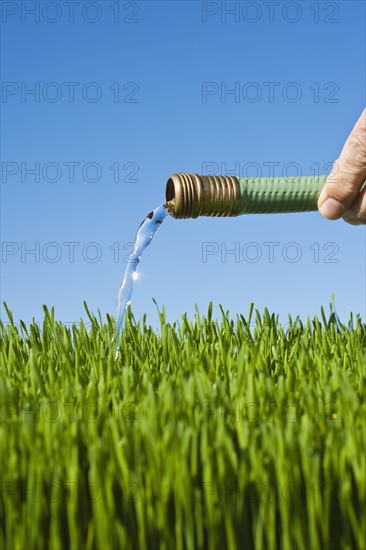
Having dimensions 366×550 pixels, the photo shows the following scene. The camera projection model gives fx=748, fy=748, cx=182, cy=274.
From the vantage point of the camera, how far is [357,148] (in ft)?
8.18

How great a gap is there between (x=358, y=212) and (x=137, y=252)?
2.65ft

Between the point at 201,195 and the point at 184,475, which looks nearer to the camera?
the point at 184,475

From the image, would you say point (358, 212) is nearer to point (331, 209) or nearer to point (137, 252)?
point (331, 209)

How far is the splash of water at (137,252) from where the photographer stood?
2.64m

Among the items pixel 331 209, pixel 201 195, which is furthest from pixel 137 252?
pixel 331 209

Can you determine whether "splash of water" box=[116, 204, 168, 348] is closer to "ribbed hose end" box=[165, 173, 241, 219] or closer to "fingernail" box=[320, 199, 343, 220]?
"ribbed hose end" box=[165, 173, 241, 219]

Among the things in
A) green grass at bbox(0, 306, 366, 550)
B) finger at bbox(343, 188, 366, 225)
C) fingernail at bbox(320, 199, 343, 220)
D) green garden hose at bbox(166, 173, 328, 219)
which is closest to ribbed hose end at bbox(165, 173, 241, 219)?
green garden hose at bbox(166, 173, 328, 219)

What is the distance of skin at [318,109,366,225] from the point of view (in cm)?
250

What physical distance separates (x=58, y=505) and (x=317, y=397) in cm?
77

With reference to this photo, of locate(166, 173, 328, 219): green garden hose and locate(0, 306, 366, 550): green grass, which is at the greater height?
locate(166, 173, 328, 219): green garden hose

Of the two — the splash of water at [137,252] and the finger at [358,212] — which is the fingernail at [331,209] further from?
the splash of water at [137,252]

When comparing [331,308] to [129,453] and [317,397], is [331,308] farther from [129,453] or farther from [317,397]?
[129,453]

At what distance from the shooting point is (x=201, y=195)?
7.77 feet

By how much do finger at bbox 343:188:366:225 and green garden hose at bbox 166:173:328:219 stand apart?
142 mm
